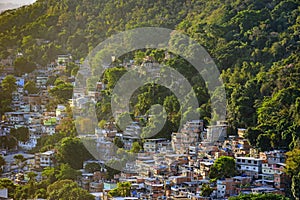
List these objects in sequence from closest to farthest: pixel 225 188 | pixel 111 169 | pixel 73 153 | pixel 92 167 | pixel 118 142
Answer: pixel 225 188, pixel 111 169, pixel 92 167, pixel 73 153, pixel 118 142

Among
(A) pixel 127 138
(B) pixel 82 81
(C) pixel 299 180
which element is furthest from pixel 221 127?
(B) pixel 82 81

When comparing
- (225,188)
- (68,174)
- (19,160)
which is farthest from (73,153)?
(225,188)

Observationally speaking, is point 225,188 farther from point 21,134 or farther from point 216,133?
point 21,134

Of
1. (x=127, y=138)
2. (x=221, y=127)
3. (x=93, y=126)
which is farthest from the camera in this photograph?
(x=93, y=126)

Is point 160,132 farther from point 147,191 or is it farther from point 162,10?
point 162,10

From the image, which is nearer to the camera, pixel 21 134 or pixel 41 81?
pixel 21 134

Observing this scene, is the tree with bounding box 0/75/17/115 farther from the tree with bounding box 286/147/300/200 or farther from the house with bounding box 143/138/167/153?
the tree with bounding box 286/147/300/200
